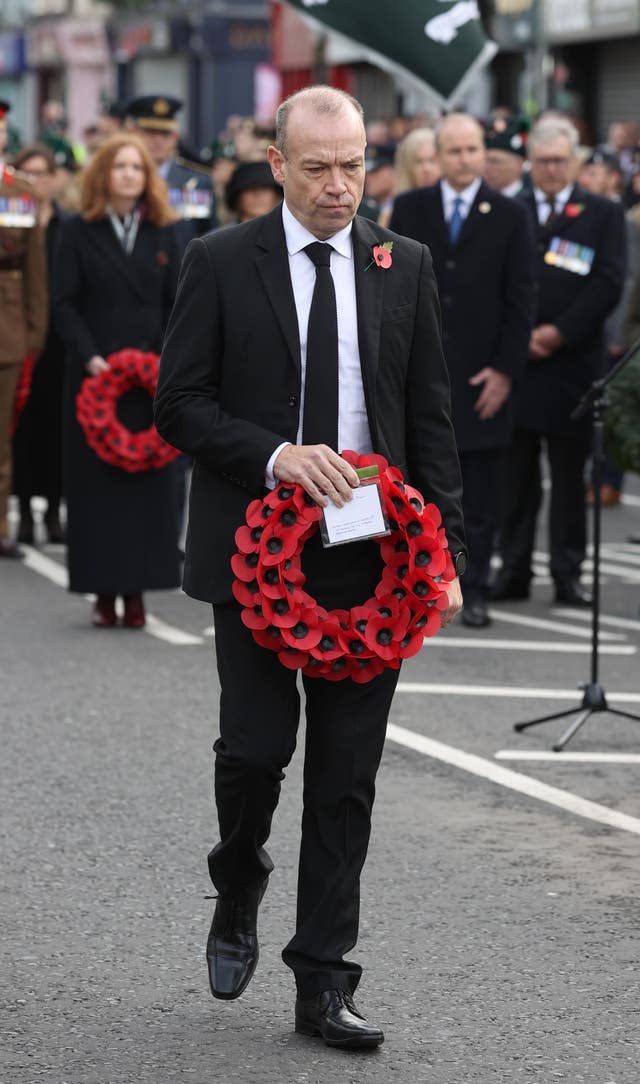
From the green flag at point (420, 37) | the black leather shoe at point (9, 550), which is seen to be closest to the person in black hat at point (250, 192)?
the green flag at point (420, 37)

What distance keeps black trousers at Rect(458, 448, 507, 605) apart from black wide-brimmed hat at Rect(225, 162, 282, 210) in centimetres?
170

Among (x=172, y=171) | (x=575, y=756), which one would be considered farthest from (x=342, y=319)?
(x=172, y=171)

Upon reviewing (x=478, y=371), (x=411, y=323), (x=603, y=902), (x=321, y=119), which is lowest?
(x=603, y=902)

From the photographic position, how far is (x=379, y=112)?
142 feet

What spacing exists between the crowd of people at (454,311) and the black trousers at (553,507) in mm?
10

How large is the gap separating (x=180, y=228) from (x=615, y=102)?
21.8 m

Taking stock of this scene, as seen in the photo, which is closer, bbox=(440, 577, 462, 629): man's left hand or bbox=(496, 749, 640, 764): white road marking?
bbox=(440, 577, 462, 629): man's left hand

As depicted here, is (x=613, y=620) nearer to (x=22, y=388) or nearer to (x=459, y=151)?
(x=459, y=151)

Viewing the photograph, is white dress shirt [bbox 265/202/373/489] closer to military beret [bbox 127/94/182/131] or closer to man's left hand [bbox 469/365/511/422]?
Answer: man's left hand [bbox 469/365/511/422]

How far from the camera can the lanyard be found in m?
10.9

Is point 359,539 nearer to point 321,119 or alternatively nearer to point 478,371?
point 321,119

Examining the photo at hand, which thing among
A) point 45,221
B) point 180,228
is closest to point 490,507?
point 180,228

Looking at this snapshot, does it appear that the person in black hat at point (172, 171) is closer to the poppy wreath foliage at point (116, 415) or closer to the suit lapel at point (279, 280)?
the poppy wreath foliage at point (116, 415)

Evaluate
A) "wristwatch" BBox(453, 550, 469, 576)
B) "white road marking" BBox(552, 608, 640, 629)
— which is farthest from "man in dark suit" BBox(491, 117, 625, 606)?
"wristwatch" BBox(453, 550, 469, 576)
